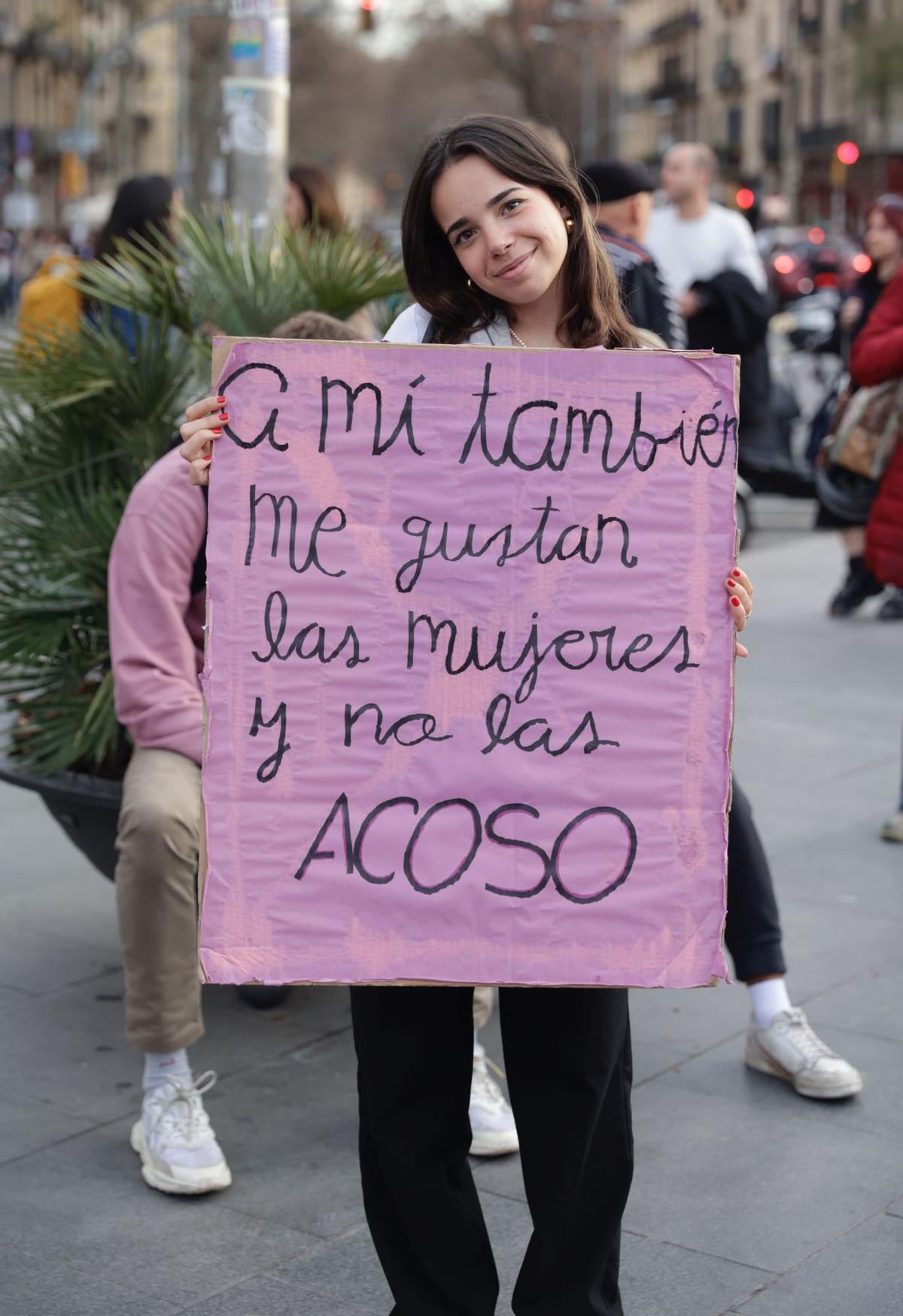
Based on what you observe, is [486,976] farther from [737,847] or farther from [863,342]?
[863,342]

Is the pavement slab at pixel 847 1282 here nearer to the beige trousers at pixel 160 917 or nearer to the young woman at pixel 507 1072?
the young woman at pixel 507 1072

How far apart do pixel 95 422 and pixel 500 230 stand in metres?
2.00

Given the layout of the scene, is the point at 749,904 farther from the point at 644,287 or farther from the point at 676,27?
the point at 676,27

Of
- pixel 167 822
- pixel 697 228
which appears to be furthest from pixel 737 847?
pixel 697 228

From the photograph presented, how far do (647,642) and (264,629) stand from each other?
0.48 meters

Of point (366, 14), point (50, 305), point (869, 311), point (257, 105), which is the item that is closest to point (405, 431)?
point (50, 305)

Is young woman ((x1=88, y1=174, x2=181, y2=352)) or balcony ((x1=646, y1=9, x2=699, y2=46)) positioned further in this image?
balcony ((x1=646, y1=9, x2=699, y2=46))

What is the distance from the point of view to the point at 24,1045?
384 centimetres

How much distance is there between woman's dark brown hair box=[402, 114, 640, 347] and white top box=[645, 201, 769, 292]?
584 centimetres

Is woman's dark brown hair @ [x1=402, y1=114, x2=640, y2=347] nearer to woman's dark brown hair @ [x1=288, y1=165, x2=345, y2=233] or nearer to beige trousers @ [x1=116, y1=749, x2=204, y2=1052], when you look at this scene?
beige trousers @ [x1=116, y1=749, x2=204, y2=1052]

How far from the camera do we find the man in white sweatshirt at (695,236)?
822 cm

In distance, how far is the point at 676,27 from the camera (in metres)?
85.4

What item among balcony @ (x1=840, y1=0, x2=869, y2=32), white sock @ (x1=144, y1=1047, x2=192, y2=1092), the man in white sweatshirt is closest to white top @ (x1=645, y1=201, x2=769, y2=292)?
the man in white sweatshirt

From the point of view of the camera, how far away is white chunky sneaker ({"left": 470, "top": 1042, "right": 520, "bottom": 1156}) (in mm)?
3359
